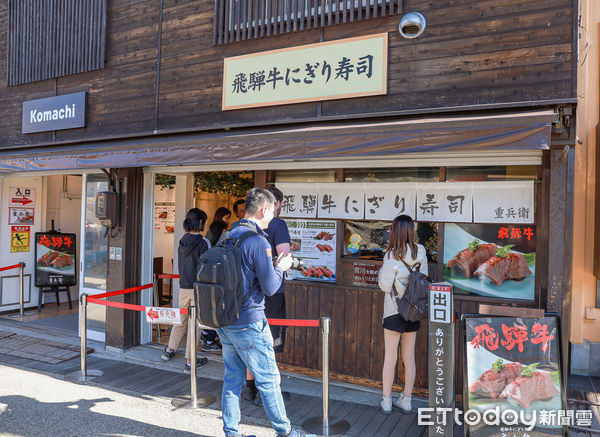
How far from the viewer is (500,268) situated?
4977mm

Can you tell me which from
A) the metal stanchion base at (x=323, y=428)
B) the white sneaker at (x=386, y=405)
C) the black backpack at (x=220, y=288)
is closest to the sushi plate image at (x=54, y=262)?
the metal stanchion base at (x=323, y=428)

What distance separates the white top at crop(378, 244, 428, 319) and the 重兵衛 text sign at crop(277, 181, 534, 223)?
2.90 feet

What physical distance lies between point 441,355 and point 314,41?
3926mm

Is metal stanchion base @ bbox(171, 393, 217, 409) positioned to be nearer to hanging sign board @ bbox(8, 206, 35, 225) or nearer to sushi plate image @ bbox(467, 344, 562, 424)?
sushi plate image @ bbox(467, 344, 562, 424)

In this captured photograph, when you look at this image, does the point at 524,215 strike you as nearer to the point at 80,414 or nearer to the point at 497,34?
the point at 497,34

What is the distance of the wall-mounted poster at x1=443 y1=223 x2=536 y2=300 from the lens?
4891 mm

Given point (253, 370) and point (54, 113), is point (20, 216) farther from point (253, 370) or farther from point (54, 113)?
point (253, 370)

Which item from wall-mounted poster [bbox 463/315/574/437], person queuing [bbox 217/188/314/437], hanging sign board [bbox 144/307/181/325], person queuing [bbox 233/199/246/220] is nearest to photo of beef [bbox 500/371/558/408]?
wall-mounted poster [bbox 463/315/574/437]

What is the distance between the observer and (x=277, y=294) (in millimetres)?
4852

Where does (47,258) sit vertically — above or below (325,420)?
above

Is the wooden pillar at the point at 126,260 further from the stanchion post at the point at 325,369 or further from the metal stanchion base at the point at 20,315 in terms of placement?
the stanchion post at the point at 325,369

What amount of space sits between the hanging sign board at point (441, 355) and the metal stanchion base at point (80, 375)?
13.9ft

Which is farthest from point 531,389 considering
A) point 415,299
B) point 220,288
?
point 220,288

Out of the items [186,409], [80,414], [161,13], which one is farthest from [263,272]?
[161,13]
